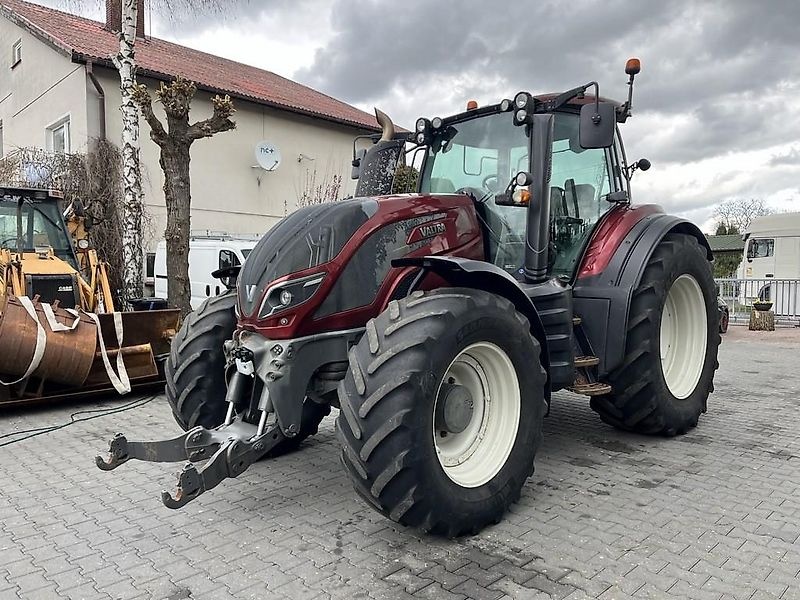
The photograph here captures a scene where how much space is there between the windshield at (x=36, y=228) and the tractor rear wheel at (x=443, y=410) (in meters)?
6.19

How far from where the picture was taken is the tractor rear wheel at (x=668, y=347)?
173 inches

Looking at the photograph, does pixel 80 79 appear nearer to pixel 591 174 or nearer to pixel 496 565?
pixel 591 174

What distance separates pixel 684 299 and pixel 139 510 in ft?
13.7

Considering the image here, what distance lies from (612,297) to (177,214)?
633 centimetres

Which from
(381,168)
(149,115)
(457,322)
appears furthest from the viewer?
(149,115)

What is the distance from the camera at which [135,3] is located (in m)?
9.74

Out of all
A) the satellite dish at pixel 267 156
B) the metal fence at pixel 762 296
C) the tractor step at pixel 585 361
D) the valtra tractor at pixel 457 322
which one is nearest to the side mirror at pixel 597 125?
the valtra tractor at pixel 457 322

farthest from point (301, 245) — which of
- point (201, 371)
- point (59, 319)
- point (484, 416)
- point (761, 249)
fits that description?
point (761, 249)

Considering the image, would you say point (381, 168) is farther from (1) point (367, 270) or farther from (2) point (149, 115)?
(2) point (149, 115)

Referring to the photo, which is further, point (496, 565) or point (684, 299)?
point (684, 299)

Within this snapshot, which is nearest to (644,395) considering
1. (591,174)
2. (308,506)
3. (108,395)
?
(591,174)

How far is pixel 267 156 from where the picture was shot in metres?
15.6

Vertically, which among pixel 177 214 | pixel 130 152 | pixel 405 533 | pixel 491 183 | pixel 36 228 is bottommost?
pixel 405 533

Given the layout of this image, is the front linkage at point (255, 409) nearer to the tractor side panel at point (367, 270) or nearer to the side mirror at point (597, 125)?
the tractor side panel at point (367, 270)
